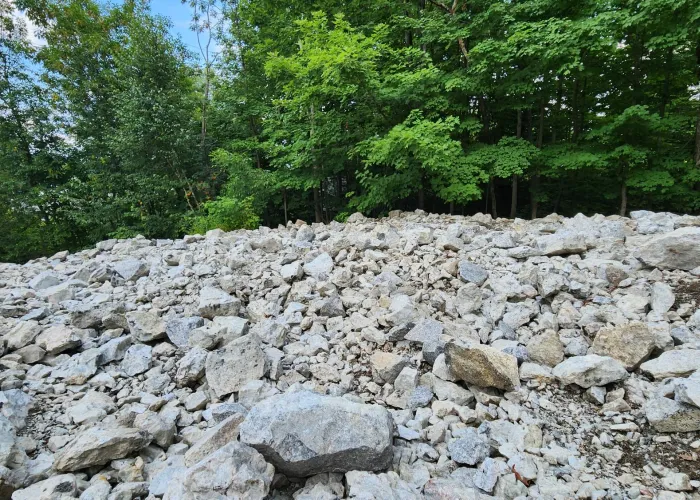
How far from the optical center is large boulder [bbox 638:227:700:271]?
3.47 metres

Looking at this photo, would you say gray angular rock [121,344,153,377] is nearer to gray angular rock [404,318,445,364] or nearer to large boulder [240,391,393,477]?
large boulder [240,391,393,477]

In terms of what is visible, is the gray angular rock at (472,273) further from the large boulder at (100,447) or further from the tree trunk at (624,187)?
the tree trunk at (624,187)

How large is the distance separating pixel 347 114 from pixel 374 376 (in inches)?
332

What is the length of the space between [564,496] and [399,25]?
35.2 feet

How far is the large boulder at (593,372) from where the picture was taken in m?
Answer: 2.36

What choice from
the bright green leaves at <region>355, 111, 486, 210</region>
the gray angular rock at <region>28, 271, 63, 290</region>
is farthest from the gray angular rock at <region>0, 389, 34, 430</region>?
the bright green leaves at <region>355, 111, 486, 210</region>

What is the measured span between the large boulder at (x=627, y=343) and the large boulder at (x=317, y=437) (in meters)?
1.84

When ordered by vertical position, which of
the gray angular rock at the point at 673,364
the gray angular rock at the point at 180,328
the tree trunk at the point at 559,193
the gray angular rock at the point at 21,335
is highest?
the tree trunk at the point at 559,193

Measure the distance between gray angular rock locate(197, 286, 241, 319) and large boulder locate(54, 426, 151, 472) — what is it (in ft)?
5.58

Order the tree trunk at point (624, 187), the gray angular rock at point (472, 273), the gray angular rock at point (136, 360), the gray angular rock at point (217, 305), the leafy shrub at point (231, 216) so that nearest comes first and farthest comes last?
the gray angular rock at point (136, 360), the gray angular rock at point (217, 305), the gray angular rock at point (472, 273), the tree trunk at point (624, 187), the leafy shrub at point (231, 216)

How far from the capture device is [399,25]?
9547 mm

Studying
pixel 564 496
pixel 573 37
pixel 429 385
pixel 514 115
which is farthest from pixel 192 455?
pixel 514 115

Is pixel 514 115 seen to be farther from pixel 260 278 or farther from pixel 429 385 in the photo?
pixel 429 385

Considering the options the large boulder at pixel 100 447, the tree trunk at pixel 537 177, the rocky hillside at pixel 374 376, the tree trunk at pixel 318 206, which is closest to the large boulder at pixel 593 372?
the rocky hillside at pixel 374 376
